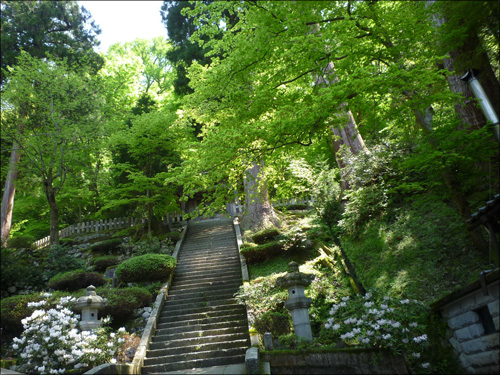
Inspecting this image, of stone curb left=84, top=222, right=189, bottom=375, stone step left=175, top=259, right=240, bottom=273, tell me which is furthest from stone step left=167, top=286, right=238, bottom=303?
stone step left=175, top=259, right=240, bottom=273

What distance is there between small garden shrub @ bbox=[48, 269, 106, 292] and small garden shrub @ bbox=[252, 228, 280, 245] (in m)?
6.06

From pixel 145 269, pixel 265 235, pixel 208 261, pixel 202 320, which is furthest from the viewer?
pixel 208 261

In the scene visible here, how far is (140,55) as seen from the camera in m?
30.6

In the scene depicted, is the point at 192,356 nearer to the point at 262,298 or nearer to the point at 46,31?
the point at 262,298

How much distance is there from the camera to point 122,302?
385 inches

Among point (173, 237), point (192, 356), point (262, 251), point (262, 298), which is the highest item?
point (173, 237)

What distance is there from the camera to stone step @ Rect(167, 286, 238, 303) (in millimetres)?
10906

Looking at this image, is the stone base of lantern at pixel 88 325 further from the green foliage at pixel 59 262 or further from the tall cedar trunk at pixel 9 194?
the tall cedar trunk at pixel 9 194

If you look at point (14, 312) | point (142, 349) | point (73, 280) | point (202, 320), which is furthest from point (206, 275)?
point (14, 312)

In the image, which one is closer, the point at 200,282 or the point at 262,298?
the point at 262,298

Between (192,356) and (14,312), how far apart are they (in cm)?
505

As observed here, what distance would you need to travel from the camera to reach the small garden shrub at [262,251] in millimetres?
12633

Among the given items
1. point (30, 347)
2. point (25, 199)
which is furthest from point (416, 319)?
point (25, 199)

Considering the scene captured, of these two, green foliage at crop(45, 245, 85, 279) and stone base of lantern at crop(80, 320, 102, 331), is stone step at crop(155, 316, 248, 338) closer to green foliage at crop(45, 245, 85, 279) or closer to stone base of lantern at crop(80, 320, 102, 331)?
stone base of lantern at crop(80, 320, 102, 331)
